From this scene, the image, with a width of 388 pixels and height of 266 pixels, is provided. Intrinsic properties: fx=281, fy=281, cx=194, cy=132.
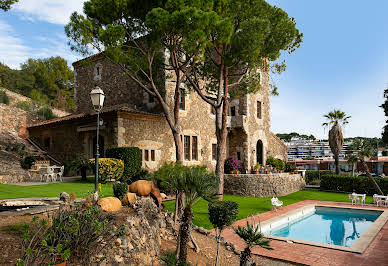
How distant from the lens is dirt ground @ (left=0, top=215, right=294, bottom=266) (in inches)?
152

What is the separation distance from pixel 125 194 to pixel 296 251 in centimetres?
488

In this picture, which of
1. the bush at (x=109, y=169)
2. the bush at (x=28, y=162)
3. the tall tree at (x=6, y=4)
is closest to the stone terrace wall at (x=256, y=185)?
the bush at (x=109, y=169)

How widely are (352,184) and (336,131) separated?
6.51 metres

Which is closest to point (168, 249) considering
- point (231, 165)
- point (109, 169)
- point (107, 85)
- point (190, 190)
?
point (190, 190)

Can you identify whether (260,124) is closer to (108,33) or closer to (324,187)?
(324,187)

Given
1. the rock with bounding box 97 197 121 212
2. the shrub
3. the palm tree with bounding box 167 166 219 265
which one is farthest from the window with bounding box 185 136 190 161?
the shrub

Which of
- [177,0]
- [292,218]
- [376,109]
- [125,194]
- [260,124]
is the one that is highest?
[177,0]

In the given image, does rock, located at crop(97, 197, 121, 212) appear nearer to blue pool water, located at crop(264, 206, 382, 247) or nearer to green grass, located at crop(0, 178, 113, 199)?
green grass, located at crop(0, 178, 113, 199)

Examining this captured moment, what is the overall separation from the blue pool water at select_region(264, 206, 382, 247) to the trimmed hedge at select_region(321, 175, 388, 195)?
581 centimetres

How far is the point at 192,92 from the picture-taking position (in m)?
18.9

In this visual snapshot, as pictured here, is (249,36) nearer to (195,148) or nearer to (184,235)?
(195,148)

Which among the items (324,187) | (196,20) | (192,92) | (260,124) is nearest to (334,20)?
(196,20)

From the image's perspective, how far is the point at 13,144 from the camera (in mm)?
19109

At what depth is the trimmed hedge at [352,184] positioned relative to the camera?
18.2 meters
